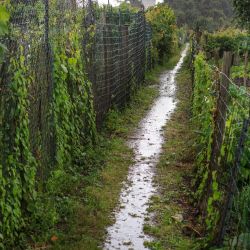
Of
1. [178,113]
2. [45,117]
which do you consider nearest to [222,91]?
[45,117]

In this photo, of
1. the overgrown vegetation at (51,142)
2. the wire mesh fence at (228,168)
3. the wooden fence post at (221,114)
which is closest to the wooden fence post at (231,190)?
the wire mesh fence at (228,168)

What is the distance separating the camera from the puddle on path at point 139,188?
5232mm

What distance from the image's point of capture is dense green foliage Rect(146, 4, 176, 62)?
24031 millimetres

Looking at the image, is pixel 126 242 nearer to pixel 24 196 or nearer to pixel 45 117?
pixel 24 196

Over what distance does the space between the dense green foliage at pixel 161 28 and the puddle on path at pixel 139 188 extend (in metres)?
12.2

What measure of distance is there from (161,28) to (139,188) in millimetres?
18588

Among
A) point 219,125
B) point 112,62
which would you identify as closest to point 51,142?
point 219,125

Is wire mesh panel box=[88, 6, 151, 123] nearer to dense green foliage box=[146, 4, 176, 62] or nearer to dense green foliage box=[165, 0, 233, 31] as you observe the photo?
dense green foliage box=[146, 4, 176, 62]

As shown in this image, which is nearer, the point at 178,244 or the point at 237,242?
the point at 237,242

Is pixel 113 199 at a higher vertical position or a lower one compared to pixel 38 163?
lower

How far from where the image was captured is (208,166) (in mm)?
5691

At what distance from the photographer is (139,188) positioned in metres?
6.80

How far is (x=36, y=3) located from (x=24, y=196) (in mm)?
2265

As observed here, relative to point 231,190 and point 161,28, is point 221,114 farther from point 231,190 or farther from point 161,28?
point 161,28
